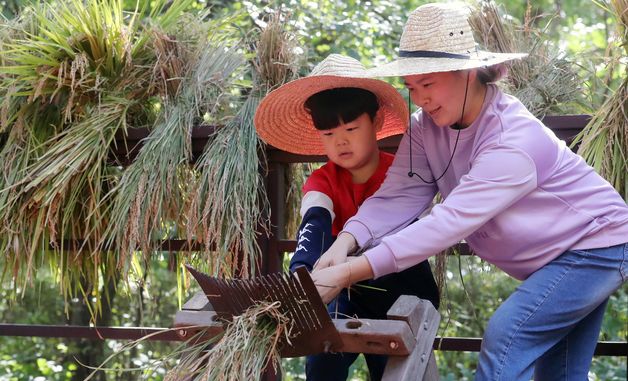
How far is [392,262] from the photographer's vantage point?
2.09 meters

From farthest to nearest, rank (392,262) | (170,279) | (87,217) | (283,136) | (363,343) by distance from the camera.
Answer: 1. (170,279)
2. (87,217)
3. (283,136)
4. (392,262)
5. (363,343)

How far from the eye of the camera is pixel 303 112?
2.70m

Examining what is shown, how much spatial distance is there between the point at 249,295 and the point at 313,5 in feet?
9.27

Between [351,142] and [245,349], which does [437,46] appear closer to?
[351,142]

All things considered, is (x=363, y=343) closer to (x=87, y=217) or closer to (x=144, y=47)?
(x=87, y=217)

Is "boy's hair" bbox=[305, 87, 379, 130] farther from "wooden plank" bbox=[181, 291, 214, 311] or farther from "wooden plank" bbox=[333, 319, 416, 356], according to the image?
"wooden plank" bbox=[333, 319, 416, 356]

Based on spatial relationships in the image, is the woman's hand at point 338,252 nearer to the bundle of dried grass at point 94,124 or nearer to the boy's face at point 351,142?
the boy's face at point 351,142

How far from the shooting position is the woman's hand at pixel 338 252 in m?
2.18

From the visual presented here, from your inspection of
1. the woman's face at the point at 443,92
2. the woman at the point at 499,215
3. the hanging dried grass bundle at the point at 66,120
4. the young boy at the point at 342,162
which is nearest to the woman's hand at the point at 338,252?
the woman at the point at 499,215

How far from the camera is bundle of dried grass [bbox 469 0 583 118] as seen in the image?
9.34 ft

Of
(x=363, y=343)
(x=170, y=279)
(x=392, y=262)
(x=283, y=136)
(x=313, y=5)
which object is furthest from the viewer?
(x=170, y=279)

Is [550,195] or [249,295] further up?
[550,195]

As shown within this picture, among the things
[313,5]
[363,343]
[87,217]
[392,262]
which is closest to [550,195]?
[392,262]

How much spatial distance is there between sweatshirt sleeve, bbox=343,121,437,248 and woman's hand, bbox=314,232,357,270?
0.07 ft
